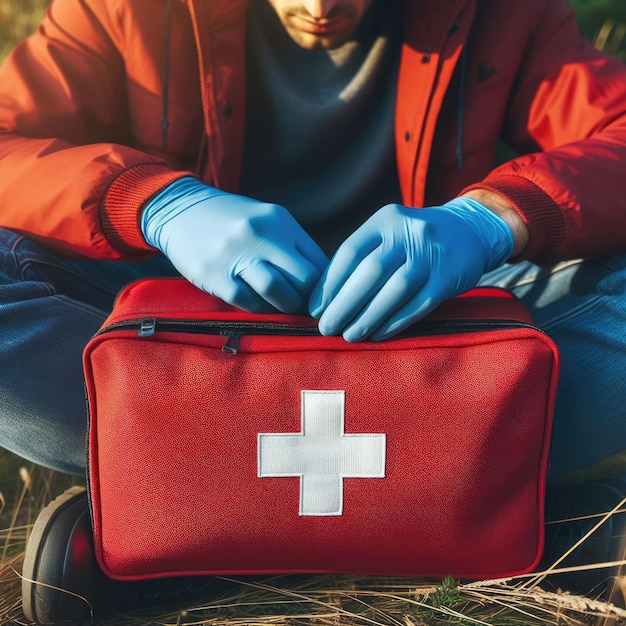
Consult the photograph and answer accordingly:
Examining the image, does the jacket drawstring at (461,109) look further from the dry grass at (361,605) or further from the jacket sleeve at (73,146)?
the dry grass at (361,605)

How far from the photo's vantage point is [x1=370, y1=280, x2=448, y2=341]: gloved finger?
0.93m

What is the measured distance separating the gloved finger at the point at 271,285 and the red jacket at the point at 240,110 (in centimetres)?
24

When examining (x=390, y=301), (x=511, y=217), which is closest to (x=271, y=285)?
(x=390, y=301)

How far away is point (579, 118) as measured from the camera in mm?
1274

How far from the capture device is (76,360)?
1.09m

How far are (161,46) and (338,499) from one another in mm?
835

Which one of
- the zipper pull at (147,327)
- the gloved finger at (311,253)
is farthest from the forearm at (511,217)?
the zipper pull at (147,327)

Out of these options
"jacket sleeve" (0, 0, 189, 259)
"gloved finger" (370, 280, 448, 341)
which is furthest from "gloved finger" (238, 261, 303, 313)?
"jacket sleeve" (0, 0, 189, 259)

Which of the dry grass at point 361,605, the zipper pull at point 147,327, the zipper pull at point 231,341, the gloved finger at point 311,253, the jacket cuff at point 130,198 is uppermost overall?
the jacket cuff at point 130,198

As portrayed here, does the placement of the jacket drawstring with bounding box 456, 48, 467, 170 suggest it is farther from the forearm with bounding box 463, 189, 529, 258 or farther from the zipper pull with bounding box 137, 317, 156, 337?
the zipper pull with bounding box 137, 317, 156, 337

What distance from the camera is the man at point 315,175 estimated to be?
973 mm

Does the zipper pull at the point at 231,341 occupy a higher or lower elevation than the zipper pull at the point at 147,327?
lower

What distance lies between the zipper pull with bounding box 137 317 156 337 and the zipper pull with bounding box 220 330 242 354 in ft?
0.28

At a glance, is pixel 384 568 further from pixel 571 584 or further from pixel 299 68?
pixel 299 68
